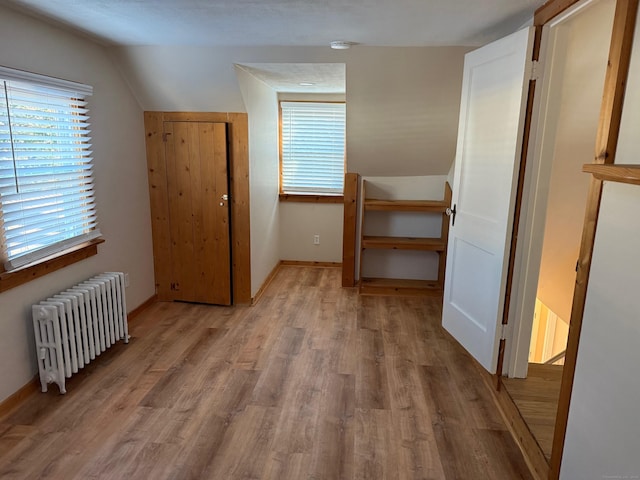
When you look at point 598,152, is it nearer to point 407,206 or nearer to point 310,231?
point 407,206

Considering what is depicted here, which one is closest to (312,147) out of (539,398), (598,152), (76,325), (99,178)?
(99,178)

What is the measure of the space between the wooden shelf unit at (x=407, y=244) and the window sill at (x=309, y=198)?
0.68m

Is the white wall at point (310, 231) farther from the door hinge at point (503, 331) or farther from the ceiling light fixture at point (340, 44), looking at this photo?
the door hinge at point (503, 331)

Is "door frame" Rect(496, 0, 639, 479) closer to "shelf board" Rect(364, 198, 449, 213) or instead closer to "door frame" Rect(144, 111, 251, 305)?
"shelf board" Rect(364, 198, 449, 213)

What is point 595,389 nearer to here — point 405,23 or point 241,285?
point 405,23

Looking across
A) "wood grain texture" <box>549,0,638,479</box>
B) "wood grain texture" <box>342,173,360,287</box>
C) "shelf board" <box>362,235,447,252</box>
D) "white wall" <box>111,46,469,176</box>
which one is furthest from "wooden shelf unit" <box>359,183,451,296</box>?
"wood grain texture" <box>549,0,638,479</box>

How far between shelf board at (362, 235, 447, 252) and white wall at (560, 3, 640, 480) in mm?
2629

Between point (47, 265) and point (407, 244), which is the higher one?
point (47, 265)

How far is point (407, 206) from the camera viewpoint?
408 centimetres

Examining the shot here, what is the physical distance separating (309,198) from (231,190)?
1.51 meters

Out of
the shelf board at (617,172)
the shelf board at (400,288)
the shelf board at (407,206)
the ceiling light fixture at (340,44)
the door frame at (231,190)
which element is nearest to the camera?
the shelf board at (617,172)

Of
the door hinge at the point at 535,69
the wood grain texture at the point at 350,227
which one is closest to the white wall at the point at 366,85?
the wood grain texture at the point at 350,227

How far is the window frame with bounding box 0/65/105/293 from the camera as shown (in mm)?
2225

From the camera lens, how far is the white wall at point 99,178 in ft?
7.57
